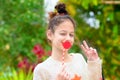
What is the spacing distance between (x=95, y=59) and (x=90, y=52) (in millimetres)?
55

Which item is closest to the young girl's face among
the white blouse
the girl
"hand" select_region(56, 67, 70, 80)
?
the girl

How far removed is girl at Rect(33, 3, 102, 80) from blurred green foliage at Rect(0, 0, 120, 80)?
4804 millimetres

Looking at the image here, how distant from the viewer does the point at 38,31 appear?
8.73 metres

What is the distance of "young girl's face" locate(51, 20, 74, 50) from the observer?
11.6 ft

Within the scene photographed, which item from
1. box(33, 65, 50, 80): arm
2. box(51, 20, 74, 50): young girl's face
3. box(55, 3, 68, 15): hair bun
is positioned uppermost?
box(55, 3, 68, 15): hair bun

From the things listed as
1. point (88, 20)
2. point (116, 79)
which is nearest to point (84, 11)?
point (88, 20)

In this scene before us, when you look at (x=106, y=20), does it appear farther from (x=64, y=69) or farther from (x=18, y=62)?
(x=64, y=69)

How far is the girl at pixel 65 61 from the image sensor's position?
3471mm

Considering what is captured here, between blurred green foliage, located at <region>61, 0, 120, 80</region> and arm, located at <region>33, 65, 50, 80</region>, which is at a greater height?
arm, located at <region>33, 65, 50, 80</region>

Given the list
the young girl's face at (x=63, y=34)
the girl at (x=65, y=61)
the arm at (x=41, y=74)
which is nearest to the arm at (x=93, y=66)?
the girl at (x=65, y=61)

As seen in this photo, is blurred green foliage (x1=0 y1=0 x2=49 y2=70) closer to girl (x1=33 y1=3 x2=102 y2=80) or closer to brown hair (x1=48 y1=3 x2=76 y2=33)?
brown hair (x1=48 y1=3 x2=76 y2=33)

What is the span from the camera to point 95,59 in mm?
3525

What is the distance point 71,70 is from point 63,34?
0.24m

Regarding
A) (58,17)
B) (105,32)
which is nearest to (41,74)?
(58,17)
